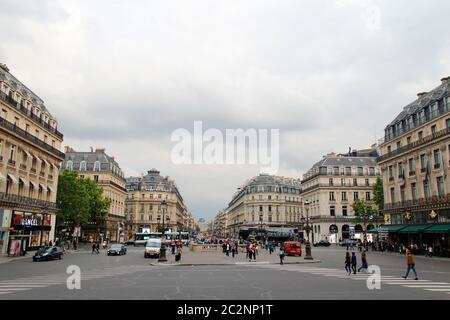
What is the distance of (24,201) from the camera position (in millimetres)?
44750

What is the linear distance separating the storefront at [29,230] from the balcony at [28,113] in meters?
11.8

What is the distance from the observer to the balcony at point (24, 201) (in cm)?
4059

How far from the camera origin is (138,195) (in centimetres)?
12431

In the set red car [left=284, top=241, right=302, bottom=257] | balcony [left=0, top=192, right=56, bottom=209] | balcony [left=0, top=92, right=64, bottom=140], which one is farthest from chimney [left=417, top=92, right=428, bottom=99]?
balcony [left=0, top=192, right=56, bottom=209]

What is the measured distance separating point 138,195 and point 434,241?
94.6 meters

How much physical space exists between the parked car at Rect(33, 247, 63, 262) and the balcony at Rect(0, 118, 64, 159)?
46.4ft

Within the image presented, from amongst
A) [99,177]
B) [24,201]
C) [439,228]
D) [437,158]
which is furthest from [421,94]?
[99,177]

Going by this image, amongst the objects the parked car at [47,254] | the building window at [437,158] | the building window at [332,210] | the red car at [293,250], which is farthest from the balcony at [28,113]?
the building window at [332,210]

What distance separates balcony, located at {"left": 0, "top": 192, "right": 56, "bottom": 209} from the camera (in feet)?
133

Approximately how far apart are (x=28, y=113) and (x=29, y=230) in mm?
14320

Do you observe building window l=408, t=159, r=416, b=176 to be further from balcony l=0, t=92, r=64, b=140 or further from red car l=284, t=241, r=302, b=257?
balcony l=0, t=92, r=64, b=140

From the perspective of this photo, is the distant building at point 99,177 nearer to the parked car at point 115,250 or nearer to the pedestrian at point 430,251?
the parked car at point 115,250

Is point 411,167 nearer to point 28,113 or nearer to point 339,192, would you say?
point 339,192
